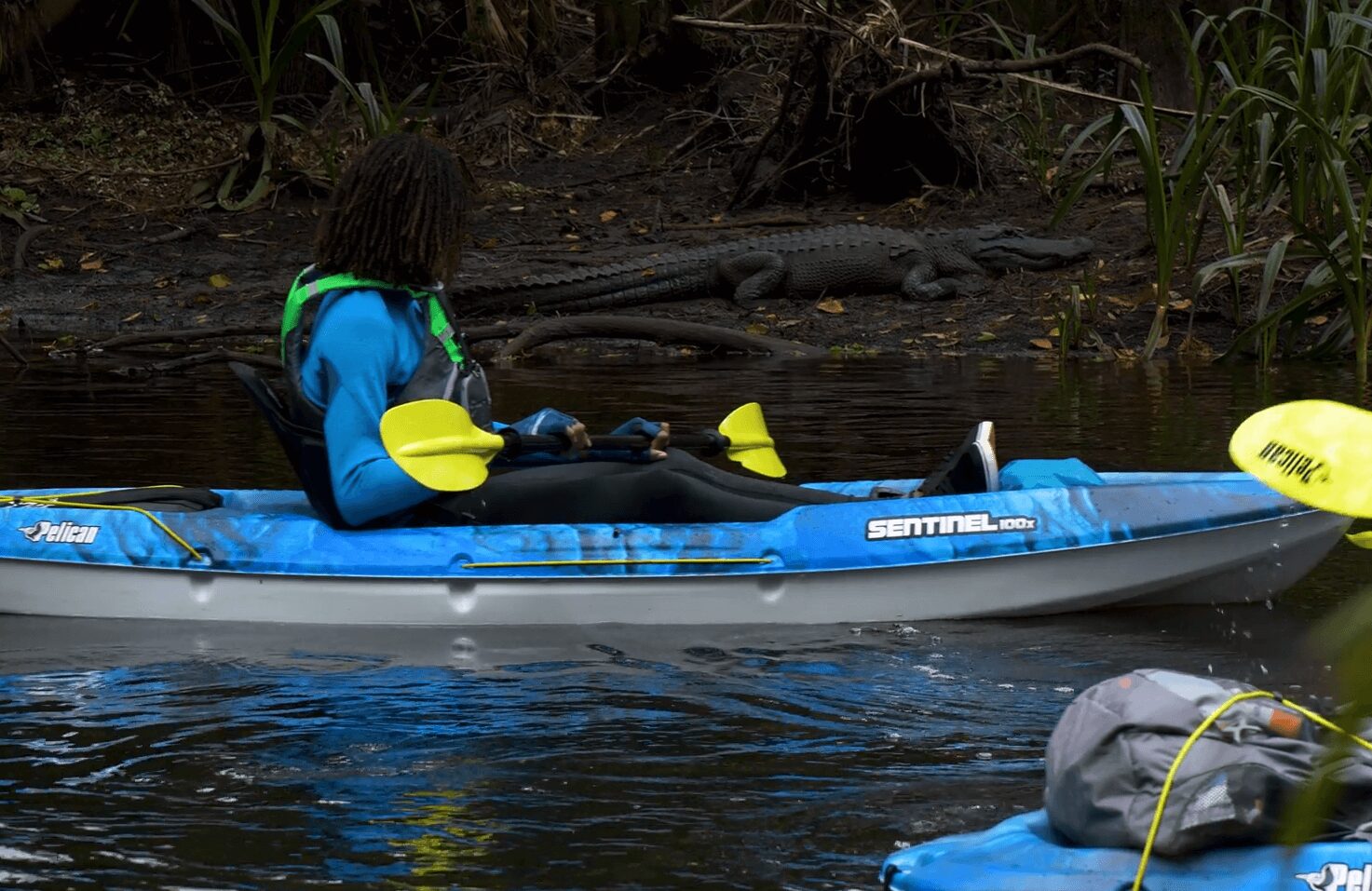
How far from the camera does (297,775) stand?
340cm

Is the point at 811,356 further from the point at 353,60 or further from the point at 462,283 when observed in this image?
the point at 353,60

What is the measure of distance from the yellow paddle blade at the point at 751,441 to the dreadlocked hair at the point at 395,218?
107 centimetres

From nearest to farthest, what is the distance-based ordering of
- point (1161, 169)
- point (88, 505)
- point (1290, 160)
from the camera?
point (88, 505)
point (1290, 160)
point (1161, 169)

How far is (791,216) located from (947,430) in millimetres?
6199

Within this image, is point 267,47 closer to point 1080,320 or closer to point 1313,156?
point 1080,320

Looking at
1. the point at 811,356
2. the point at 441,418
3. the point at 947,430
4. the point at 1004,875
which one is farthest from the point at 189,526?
the point at 811,356

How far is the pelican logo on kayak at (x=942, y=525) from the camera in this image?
459cm

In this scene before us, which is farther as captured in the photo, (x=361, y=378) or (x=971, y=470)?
(x=971, y=470)

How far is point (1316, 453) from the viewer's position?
128cm

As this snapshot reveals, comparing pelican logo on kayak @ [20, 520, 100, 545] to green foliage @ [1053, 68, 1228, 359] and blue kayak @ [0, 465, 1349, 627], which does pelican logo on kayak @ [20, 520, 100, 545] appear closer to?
blue kayak @ [0, 465, 1349, 627]

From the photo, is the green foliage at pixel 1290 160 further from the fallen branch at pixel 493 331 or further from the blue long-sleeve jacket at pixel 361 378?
the blue long-sleeve jacket at pixel 361 378

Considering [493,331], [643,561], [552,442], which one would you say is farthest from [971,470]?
[493,331]

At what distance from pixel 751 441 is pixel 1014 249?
7.53 meters

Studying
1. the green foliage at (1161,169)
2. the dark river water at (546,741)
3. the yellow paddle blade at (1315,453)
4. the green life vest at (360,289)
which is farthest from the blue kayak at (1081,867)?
the green foliage at (1161,169)
